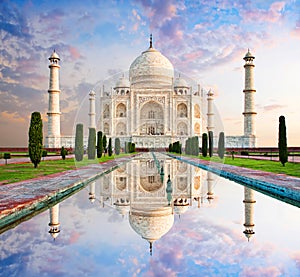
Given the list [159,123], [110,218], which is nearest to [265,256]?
[110,218]

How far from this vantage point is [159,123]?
90.9 feet

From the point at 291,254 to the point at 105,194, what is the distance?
9.21 feet

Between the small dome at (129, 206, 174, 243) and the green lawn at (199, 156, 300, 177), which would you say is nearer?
the small dome at (129, 206, 174, 243)

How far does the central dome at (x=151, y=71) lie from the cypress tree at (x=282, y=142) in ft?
58.9

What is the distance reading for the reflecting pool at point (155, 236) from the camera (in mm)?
2123

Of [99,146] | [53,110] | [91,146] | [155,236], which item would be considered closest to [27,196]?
[155,236]

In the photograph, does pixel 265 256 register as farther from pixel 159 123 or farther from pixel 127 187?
pixel 159 123

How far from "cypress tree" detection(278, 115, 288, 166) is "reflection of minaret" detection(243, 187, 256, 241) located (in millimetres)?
4011

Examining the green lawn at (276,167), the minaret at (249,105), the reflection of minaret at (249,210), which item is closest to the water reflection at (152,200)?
the reflection of minaret at (249,210)

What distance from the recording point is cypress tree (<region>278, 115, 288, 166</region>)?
8.83 m

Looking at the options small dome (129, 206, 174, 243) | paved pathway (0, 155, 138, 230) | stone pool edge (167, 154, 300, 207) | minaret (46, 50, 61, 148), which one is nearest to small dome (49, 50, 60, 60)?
minaret (46, 50, 61, 148)

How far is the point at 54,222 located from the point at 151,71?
994 inches

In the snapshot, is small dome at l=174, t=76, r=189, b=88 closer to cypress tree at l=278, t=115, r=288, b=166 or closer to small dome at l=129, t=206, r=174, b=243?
cypress tree at l=278, t=115, r=288, b=166

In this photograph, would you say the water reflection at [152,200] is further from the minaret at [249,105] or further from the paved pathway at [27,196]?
the minaret at [249,105]
